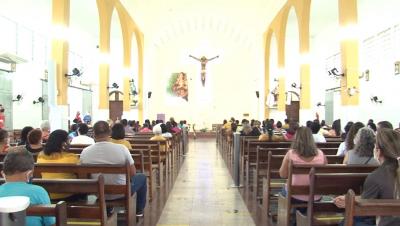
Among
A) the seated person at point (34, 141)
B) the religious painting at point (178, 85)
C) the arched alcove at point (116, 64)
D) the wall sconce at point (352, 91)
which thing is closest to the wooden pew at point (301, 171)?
the seated person at point (34, 141)

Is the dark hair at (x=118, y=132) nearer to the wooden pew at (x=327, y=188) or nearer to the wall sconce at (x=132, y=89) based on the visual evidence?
the wooden pew at (x=327, y=188)

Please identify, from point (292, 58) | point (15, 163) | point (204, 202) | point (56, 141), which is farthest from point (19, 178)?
point (292, 58)

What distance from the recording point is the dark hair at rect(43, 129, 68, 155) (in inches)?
153

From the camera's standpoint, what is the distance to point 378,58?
43.4ft

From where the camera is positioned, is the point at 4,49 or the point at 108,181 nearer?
the point at 108,181

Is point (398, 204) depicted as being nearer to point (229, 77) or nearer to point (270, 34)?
point (270, 34)

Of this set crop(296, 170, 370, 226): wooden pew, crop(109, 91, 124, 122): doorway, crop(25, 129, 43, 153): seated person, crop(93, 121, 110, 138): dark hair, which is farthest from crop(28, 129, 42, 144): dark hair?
crop(109, 91, 124, 122): doorway

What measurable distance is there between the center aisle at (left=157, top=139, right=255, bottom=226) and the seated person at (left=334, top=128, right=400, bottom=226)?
8.46 ft

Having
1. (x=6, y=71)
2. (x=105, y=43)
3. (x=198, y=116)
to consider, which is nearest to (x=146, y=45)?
(x=198, y=116)

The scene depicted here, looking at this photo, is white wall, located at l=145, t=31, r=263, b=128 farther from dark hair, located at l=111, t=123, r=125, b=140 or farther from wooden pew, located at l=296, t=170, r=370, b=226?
wooden pew, located at l=296, t=170, r=370, b=226

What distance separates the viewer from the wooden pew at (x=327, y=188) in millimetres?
3283

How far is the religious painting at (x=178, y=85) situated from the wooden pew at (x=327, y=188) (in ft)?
69.2

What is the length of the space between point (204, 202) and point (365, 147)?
9.77 feet

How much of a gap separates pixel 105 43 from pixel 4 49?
315cm
